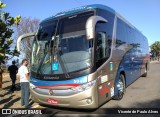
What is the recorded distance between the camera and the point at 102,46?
23.5 ft

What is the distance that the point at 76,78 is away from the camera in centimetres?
650

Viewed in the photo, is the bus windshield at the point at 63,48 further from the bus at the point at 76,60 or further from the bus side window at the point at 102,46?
the bus side window at the point at 102,46

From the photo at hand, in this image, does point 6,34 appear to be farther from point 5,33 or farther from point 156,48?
point 156,48

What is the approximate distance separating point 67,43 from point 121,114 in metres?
2.70

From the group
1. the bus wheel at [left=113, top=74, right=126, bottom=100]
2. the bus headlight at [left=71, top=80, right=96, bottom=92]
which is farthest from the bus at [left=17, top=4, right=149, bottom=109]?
the bus wheel at [left=113, top=74, right=126, bottom=100]

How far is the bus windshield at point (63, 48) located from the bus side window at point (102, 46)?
0.43 metres

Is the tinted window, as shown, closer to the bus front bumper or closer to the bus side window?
the bus side window

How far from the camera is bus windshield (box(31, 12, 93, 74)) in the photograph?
21.9 ft

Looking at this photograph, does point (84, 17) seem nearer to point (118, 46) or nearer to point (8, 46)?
point (118, 46)

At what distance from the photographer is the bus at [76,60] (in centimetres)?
647

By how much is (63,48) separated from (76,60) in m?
0.64

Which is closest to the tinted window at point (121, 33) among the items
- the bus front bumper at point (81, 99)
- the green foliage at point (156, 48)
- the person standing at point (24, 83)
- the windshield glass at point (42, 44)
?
the windshield glass at point (42, 44)

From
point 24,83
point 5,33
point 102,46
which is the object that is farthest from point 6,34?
point 102,46

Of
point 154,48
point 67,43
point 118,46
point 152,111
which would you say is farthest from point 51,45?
point 154,48
